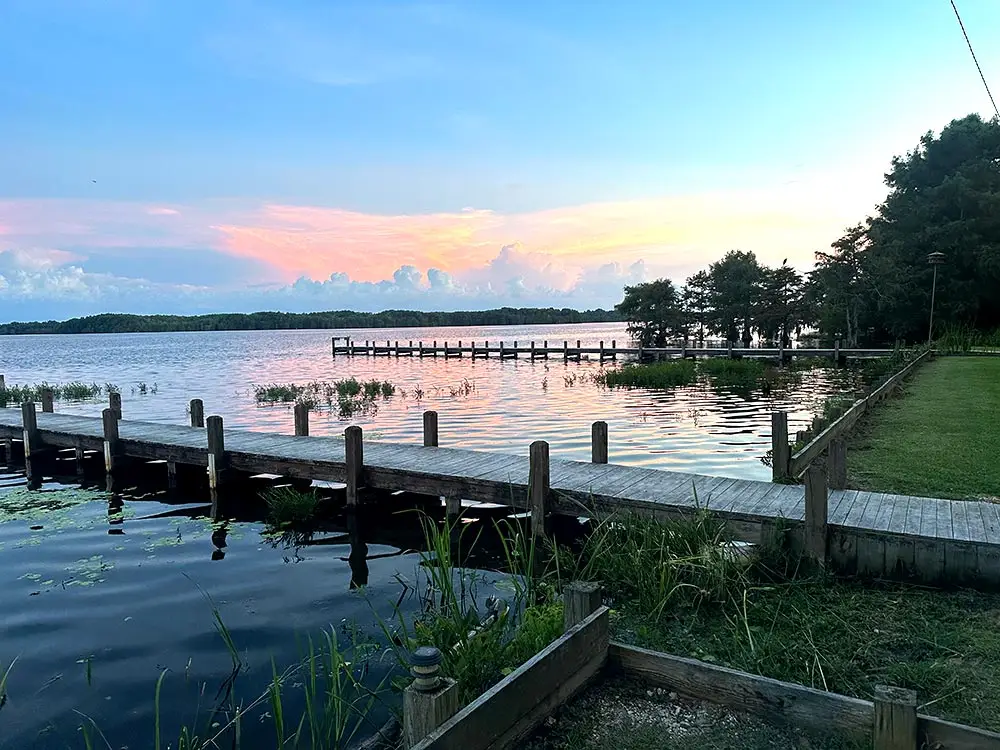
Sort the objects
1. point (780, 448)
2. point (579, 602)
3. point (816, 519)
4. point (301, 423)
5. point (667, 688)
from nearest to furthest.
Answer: point (667, 688) → point (579, 602) → point (816, 519) → point (780, 448) → point (301, 423)

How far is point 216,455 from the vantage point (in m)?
12.3

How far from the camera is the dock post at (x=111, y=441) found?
13.9 meters

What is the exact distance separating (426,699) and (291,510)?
27.0 feet

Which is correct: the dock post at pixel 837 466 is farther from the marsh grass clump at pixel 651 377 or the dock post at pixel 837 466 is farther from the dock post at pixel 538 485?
the marsh grass clump at pixel 651 377

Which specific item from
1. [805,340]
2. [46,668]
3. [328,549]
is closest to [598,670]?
[46,668]

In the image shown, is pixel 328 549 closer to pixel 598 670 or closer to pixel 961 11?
pixel 598 670

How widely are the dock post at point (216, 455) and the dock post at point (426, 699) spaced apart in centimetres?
1008

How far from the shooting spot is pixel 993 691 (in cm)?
422

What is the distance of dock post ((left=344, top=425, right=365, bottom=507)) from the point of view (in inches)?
→ 415

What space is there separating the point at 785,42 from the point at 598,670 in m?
19.4

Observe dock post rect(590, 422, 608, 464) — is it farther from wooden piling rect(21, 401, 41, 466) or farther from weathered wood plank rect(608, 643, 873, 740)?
wooden piling rect(21, 401, 41, 466)

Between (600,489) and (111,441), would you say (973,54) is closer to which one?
(600,489)

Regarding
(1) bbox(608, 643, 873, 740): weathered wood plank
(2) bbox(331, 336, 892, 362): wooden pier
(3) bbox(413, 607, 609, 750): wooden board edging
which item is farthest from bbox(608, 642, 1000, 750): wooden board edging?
(2) bbox(331, 336, 892, 362): wooden pier

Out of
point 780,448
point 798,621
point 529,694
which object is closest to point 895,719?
point 529,694
